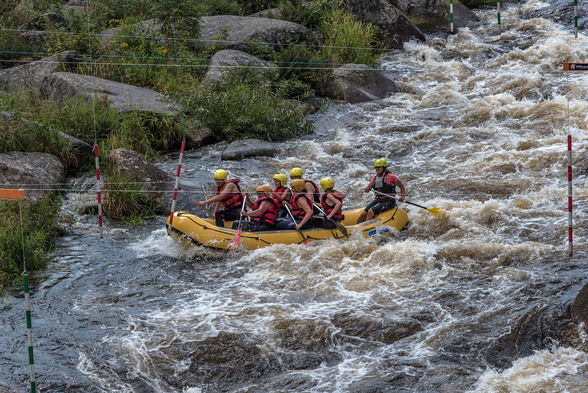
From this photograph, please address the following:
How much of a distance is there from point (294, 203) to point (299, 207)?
0.09 meters

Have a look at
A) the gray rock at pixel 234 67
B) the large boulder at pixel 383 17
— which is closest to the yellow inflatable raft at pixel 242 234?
the gray rock at pixel 234 67

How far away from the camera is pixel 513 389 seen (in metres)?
4.89

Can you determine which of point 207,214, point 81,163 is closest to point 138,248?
point 207,214

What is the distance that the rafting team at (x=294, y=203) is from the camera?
27.7ft

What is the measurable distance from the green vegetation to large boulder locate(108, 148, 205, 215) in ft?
0.61

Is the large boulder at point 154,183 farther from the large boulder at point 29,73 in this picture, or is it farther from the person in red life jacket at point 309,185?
the large boulder at point 29,73

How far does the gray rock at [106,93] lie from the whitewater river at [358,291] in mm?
1076

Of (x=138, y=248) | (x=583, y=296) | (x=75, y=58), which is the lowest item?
(x=138, y=248)

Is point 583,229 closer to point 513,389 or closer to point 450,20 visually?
point 513,389

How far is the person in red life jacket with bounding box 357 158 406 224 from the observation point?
879 cm

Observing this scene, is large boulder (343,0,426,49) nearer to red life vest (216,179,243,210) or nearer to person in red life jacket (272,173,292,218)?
person in red life jacket (272,173,292,218)

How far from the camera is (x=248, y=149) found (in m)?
11.5

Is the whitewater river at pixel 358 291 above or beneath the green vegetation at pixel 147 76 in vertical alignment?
beneath

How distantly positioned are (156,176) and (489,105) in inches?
239
